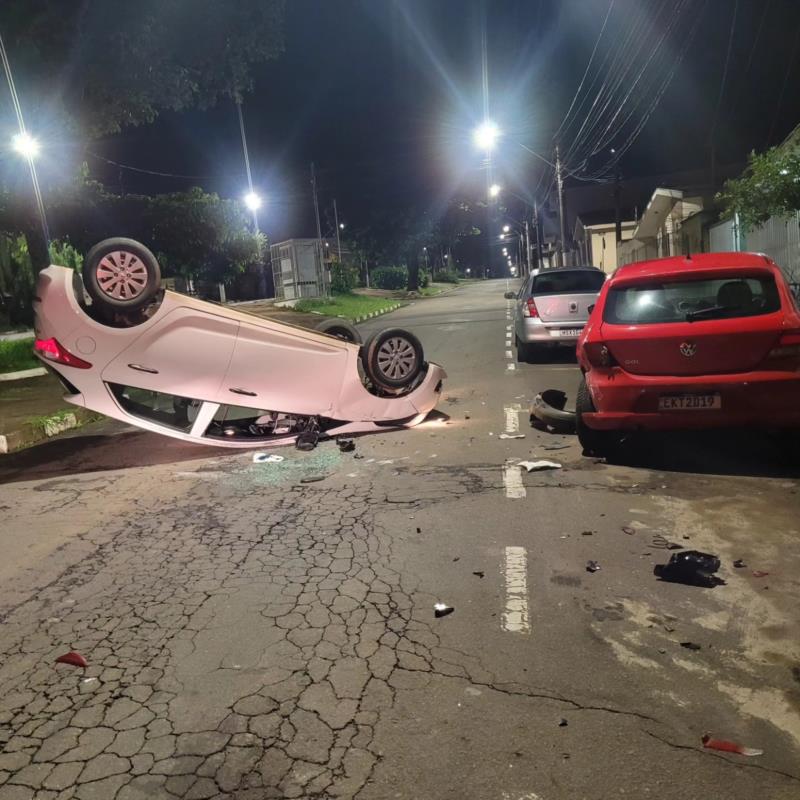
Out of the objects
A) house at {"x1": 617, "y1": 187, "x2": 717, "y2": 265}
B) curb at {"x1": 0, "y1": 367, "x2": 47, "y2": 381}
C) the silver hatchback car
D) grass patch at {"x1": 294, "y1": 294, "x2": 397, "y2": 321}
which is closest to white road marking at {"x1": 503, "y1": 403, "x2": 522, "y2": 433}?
the silver hatchback car

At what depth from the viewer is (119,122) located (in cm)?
2175

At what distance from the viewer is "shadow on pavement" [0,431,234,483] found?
719 cm

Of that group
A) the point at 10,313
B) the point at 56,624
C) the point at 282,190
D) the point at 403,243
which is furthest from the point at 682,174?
the point at 56,624

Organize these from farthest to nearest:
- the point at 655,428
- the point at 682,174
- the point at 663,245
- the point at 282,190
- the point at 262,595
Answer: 1. the point at 282,190
2. the point at 682,174
3. the point at 663,245
4. the point at 655,428
5. the point at 262,595

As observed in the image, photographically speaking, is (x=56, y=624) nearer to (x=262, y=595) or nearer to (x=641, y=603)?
(x=262, y=595)

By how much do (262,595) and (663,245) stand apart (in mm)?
34436

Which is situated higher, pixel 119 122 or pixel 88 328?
pixel 119 122

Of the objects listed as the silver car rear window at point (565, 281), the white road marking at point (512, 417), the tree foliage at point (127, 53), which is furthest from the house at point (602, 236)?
the white road marking at point (512, 417)

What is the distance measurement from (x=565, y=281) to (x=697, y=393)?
7.99m

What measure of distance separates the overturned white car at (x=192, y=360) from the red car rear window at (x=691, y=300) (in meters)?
2.53

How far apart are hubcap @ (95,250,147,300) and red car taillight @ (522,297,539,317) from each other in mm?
7764

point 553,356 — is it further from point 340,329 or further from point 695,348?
point 695,348

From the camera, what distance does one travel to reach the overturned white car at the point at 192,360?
6426 millimetres

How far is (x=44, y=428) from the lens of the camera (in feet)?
29.8
